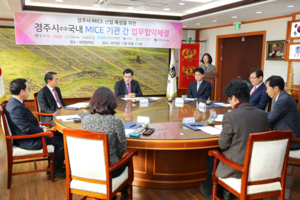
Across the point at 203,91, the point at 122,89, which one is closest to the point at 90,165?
the point at 122,89

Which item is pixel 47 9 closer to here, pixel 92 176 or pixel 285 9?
pixel 92 176

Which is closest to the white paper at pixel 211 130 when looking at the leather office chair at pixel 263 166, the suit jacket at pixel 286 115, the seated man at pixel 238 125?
the seated man at pixel 238 125

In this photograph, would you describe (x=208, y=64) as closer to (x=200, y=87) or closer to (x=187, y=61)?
(x=187, y=61)

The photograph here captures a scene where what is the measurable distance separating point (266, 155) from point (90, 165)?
4.50 feet

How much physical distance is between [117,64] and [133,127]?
18.0 ft

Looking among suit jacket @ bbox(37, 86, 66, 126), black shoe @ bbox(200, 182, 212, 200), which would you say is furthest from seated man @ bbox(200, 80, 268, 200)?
suit jacket @ bbox(37, 86, 66, 126)

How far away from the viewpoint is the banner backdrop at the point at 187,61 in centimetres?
796

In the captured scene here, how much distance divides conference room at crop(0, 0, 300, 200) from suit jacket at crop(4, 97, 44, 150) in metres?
0.01

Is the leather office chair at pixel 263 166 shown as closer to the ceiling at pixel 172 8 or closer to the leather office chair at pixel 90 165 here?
the leather office chair at pixel 90 165

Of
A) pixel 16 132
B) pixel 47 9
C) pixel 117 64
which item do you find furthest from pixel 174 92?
pixel 16 132

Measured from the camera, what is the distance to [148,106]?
392 centimetres

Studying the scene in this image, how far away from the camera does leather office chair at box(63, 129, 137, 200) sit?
71.2 inches

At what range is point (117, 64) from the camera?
7.90m

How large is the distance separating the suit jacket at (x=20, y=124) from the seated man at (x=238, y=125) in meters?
2.06
